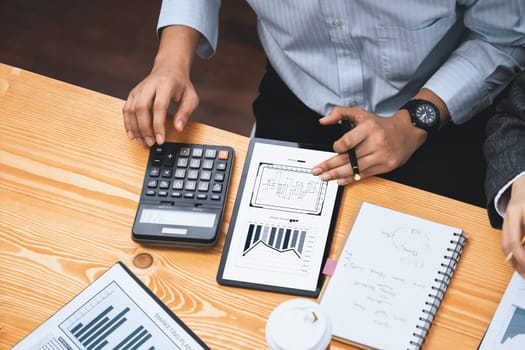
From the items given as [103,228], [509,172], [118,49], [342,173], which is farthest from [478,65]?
[118,49]

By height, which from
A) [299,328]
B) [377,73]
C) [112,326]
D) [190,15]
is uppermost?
[190,15]

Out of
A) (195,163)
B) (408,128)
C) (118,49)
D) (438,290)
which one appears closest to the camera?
(438,290)

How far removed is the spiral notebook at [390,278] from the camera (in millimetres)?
677

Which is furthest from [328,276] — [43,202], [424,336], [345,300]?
[43,202]

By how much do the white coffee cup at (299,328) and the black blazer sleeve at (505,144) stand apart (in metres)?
0.35

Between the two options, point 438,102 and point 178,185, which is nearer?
point 178,185

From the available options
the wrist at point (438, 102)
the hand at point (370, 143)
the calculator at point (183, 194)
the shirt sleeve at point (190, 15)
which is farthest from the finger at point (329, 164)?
the shirt sleeve at point (190, 15)

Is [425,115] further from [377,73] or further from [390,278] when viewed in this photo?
[390,278]

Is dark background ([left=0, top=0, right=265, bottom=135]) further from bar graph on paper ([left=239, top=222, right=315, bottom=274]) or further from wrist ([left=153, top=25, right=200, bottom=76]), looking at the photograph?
bar graph on paper ([left=239, top=222, right=315, bottom=274])

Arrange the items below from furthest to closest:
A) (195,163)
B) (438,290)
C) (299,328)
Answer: (195,163)
(438,290)
(299,328)

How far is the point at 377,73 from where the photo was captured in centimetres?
95

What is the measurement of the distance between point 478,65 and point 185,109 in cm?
48

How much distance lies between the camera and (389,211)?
747 millimetres

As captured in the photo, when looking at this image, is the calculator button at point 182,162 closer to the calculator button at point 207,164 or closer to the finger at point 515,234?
the calculator button at point 207,164
